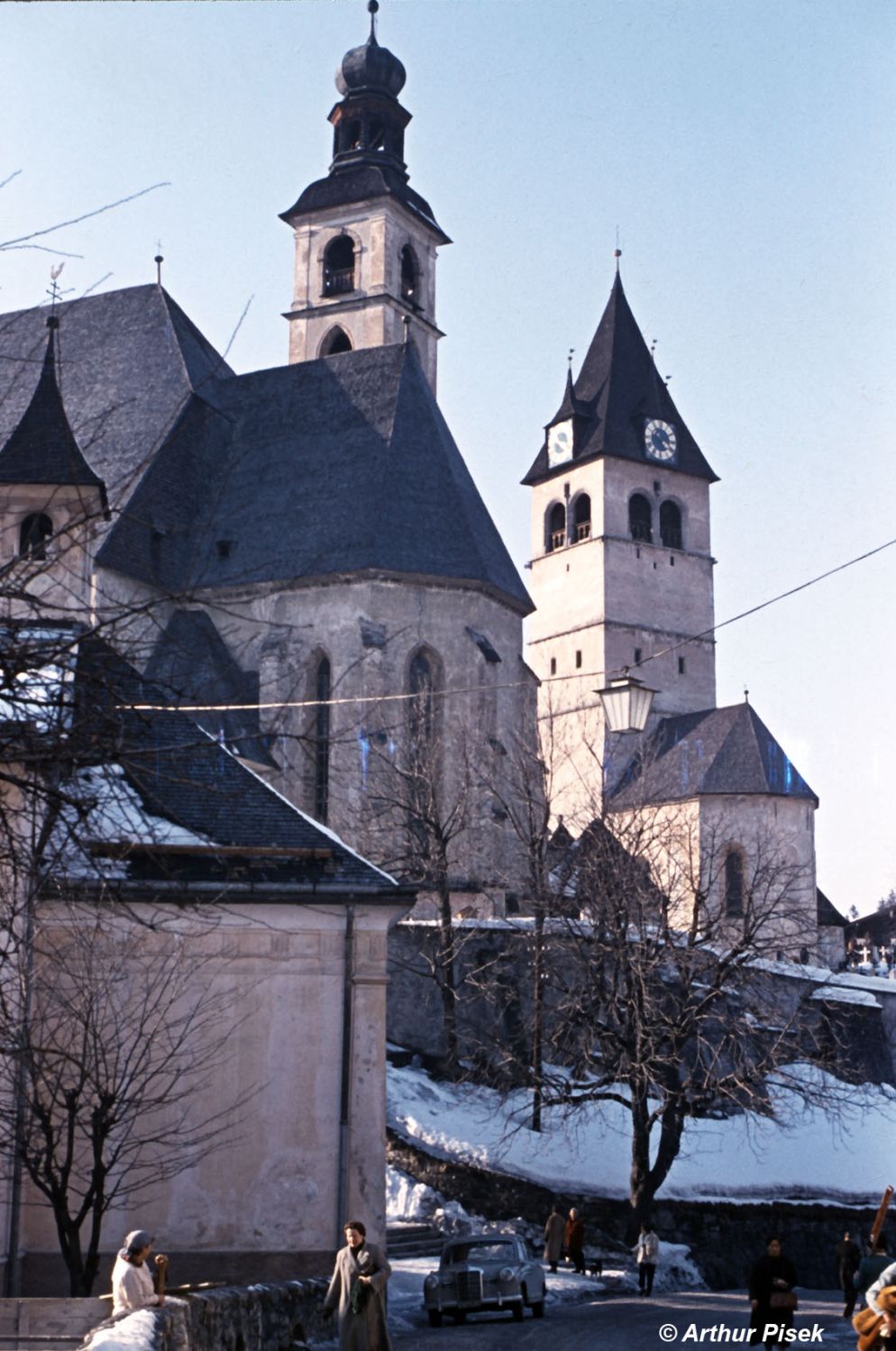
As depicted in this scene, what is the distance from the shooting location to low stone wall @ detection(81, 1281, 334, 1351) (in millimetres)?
8992

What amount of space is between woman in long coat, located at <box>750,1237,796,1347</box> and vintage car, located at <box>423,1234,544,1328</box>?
16.0ft

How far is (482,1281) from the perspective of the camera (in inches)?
700

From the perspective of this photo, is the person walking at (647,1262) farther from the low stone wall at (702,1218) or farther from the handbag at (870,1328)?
the handbag at (870,1328)

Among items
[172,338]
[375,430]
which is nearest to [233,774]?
[375,430]

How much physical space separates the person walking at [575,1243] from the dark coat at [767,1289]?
10512mm

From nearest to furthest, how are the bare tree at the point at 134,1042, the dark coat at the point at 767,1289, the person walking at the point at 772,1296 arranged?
1. the person walking at the point at 772,1296
2. the dark coat at the point at 767,1289
3. the bare tree at the point at 134,1042

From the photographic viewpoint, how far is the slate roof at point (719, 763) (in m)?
55.3

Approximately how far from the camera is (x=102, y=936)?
1697cm

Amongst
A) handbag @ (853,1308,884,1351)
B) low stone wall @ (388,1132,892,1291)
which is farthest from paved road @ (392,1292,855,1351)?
handbag @ (853,1308,884,1351)

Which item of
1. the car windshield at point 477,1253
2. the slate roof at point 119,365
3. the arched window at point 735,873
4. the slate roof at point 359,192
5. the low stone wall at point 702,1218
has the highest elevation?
the slate roof at point 359,192

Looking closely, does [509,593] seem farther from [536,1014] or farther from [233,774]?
[233,774]

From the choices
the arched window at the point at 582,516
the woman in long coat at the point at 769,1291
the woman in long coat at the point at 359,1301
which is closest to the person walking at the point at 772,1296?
the woman in long coat at the point at 769,1291

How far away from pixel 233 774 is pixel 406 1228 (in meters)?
9.32

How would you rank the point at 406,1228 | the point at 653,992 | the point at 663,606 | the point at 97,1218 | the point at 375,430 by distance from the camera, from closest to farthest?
the point at 97,1218
the point at 406,1228
the point at 653,992
the point at 375,430
the point at 663,606
